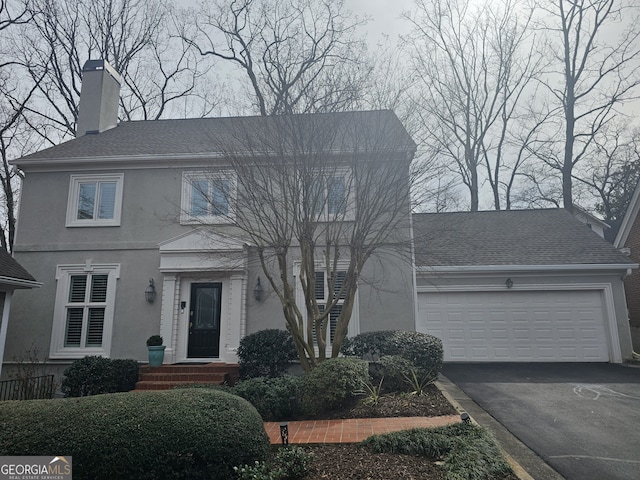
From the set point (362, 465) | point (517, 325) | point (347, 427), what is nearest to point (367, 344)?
point (347, 427)

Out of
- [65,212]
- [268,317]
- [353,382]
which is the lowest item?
[353,382]

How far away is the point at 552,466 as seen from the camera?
4352mm

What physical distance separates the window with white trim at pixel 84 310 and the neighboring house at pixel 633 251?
16.2m

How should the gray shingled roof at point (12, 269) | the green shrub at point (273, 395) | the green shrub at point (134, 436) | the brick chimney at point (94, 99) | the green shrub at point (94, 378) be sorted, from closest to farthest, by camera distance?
the green shrub at point (134, 436) → the green shrub at point (273, 395) → the green shrub at point (94, 378) → the gray shingled roof at point (12, 269) → the brick chimney at point (94, 99)

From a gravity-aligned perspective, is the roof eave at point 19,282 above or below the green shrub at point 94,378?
above

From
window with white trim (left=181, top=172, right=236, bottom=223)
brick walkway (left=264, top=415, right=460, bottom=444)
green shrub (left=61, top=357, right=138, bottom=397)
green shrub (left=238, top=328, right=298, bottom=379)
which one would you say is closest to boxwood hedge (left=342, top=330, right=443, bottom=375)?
green shrub (left=238, top=328, right=298, bottom=379)

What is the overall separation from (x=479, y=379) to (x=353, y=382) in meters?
3.86

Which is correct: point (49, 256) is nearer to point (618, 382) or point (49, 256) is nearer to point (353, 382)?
point (353, 382)

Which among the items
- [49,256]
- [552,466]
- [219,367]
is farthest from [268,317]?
[552,466]

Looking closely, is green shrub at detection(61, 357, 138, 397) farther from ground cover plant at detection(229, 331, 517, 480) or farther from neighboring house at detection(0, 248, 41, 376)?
ground cover plant at detection(229, 331, 517, 480)

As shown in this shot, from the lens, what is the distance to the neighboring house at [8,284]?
29.0 feet

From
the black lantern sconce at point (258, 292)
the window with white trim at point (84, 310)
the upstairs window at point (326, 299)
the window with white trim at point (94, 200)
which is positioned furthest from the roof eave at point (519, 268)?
the window with white trim at point (94, 200)

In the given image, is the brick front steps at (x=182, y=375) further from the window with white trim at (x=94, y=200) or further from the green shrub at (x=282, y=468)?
the green shrub at (x=282, y=468)

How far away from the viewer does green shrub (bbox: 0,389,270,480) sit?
3.62 metres
